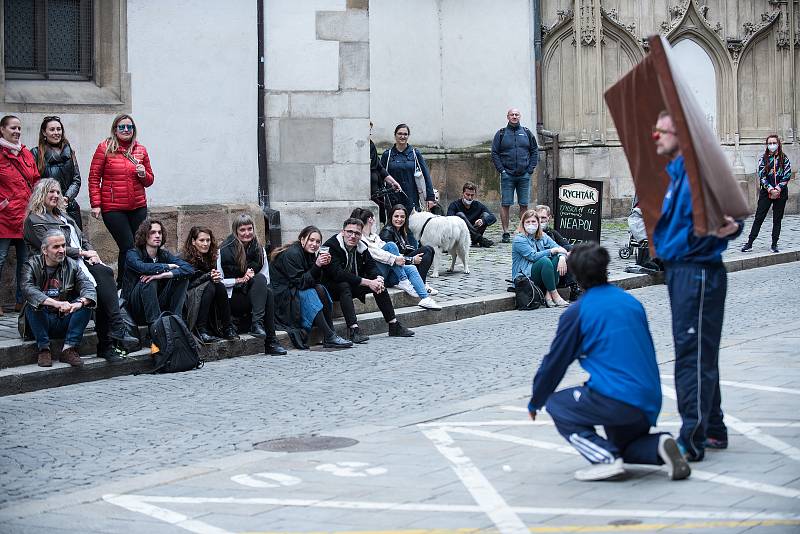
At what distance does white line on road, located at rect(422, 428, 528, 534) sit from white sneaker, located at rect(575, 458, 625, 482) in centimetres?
48

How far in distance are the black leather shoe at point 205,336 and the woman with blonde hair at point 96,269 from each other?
734 millimetres

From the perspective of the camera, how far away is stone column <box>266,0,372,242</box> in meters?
16.3

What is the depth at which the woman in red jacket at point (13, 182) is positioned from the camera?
12.8 m

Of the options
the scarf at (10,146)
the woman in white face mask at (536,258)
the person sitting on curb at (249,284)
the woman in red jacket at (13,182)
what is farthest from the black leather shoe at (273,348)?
the woman in white face mask at (536,258)

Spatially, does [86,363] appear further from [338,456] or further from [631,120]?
[631,120]

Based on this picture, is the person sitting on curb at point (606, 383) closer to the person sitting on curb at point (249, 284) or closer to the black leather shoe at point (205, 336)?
the black leather shoe at point (205, 336)

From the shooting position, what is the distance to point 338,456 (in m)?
7.86

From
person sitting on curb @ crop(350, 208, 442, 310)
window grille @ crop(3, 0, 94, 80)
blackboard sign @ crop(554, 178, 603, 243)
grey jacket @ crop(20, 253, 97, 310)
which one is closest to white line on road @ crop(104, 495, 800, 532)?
grey jacket @ crop(20, 253, 97, 310)

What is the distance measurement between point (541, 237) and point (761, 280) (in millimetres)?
3563

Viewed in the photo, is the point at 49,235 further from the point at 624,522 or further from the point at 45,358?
the point at 624,522

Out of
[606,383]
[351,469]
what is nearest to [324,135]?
[351,469]

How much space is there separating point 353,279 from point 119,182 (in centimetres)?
247

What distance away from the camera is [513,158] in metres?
21.5

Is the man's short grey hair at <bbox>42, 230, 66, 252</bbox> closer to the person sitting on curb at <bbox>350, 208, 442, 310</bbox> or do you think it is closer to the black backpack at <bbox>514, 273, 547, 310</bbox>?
the person sitting on curb at <bbox>350, 208, 442, 310</bbox>
